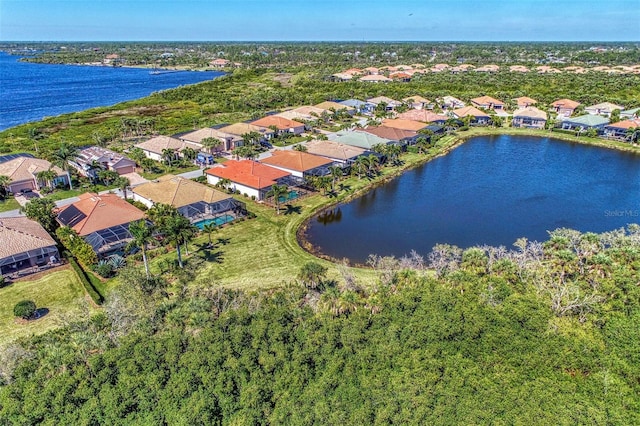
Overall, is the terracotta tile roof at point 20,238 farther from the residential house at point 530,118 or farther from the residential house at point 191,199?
the residential house at point 530,118

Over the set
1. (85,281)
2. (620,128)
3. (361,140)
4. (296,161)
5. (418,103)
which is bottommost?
(85,281)

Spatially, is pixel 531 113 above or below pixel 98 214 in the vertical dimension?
above

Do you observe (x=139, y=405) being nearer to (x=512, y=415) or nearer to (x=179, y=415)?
(x=179, y=415)

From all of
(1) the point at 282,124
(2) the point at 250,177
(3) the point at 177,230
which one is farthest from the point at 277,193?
(1) the point at 282,124

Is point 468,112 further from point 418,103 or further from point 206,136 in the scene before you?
point 206,136

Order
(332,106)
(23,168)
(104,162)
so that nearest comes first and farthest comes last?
(23,168) → (104,162) → (332,106)

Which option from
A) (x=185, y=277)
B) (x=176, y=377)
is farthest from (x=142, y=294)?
(x=176, y=377)

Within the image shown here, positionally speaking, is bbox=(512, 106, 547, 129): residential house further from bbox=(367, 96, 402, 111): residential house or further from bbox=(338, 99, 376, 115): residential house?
bbox=(338, 99, 376, 115): residential house

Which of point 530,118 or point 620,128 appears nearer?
point 620,128
